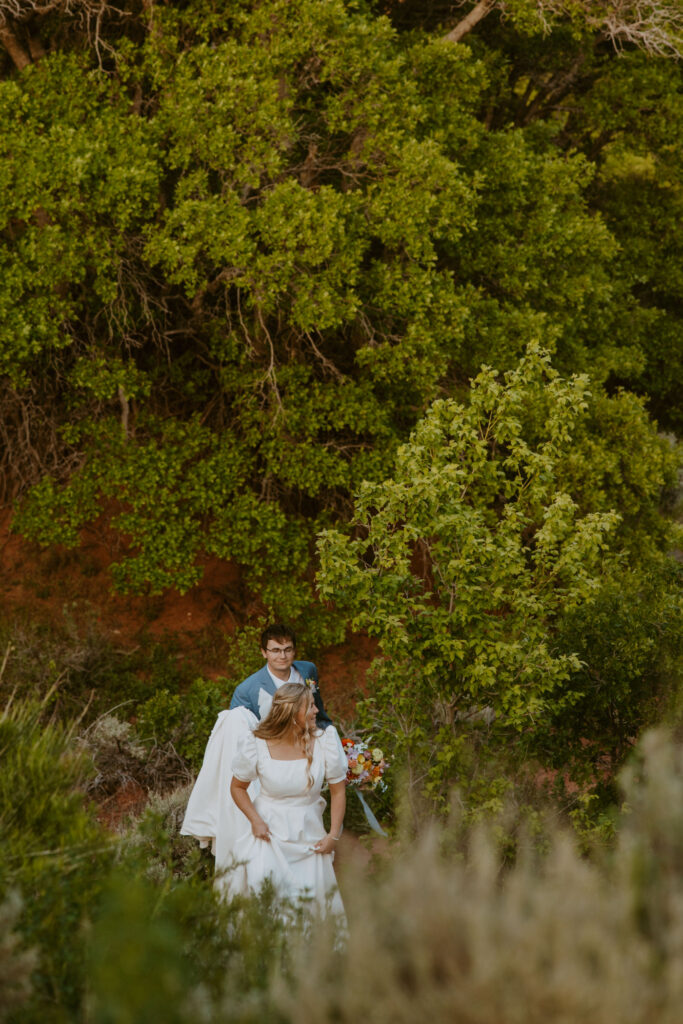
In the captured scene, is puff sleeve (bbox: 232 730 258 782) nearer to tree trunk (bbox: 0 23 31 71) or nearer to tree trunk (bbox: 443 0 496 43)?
tree trunk (bbox: 0 23 31 71)

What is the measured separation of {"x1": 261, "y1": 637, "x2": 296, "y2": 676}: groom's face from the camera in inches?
253

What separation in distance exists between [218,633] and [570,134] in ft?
32.3

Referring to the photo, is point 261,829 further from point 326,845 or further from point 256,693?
point 256,693

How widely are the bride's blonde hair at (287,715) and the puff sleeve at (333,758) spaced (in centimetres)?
10

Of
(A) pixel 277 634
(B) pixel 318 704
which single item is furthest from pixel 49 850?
(B) pixel 318 704

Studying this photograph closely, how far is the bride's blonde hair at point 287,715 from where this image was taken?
5434mm

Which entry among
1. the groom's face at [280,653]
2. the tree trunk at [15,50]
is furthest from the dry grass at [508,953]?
the tree trunk at [15,50]

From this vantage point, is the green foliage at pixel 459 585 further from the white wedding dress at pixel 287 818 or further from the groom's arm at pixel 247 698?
the white wedding dress at pixel 287 818

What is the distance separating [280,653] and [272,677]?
0.22 m

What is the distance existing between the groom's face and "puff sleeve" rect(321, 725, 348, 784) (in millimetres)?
872

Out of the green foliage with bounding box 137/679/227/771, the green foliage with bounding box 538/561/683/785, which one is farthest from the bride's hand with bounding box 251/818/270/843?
the green foliage with bounding box 137/679/227/771

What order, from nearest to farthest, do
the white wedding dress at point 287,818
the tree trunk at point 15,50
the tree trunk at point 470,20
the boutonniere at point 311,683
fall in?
the white wedding dress at point 287,818, the boutonniere at point 311,683, the tree trunk at point 15,50, the tree trunk at point 470,20

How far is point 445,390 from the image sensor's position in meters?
12.7

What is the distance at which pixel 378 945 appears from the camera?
3053 mm
